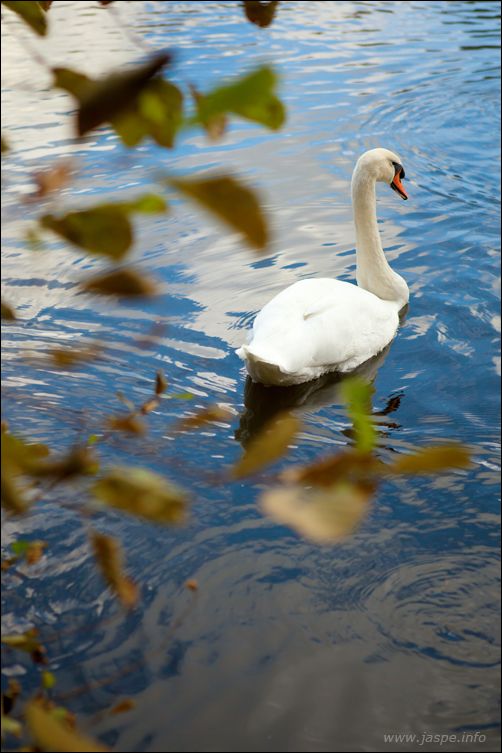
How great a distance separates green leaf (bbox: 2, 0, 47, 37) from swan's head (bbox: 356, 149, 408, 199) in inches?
169

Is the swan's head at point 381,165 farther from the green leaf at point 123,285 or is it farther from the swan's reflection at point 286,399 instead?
the green leaf at point 123,285

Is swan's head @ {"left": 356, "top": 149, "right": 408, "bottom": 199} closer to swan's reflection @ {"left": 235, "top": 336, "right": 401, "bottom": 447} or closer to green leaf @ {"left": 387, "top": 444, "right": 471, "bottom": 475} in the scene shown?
swan's reflection @ {"left": 235, "top": 336, "right": 401, "bottom": 447}

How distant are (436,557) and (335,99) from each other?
7051mm

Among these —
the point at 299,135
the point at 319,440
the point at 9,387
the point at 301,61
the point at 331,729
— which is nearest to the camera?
the point at 331,729

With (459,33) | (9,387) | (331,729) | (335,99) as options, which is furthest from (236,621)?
(459,33)

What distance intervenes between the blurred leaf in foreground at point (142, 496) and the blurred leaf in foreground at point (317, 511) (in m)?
0.12

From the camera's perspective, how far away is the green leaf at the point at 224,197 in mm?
607

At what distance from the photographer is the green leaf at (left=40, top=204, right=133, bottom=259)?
0.71 metres

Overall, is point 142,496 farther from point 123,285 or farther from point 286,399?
point 286,399

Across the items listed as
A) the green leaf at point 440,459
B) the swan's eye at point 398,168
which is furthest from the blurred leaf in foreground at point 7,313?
the swan's eye at point 398,168

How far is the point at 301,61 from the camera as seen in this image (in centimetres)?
1086

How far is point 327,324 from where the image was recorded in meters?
4.21

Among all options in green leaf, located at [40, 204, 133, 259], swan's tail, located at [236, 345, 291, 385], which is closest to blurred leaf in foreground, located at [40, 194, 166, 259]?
green leaf, located at [40, 204, 133, 259]

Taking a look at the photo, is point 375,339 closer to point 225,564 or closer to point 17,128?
point 225,564
